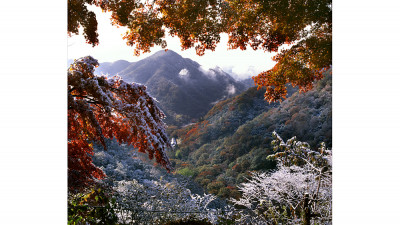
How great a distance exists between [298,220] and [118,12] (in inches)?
117

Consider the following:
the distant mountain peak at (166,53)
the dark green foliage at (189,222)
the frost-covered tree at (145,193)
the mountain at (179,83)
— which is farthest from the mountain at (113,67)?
the dark green foliage at (189,222)

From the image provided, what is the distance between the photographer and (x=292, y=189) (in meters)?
3.46

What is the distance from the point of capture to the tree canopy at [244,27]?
3414 mm

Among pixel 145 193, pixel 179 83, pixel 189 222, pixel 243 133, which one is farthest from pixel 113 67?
pixel 189 222

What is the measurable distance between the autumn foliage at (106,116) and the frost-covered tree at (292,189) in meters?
1.00

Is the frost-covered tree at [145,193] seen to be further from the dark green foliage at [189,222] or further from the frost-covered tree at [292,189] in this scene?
the frost-covered tree at [292,189]

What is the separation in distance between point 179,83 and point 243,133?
0.94 meters

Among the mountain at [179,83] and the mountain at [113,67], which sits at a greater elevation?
the mountain at [113,67]

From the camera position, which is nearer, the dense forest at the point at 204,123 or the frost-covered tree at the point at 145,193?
the dense forest at the point at 204,123

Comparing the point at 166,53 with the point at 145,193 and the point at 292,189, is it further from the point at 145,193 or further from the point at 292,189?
the point at 292,189
